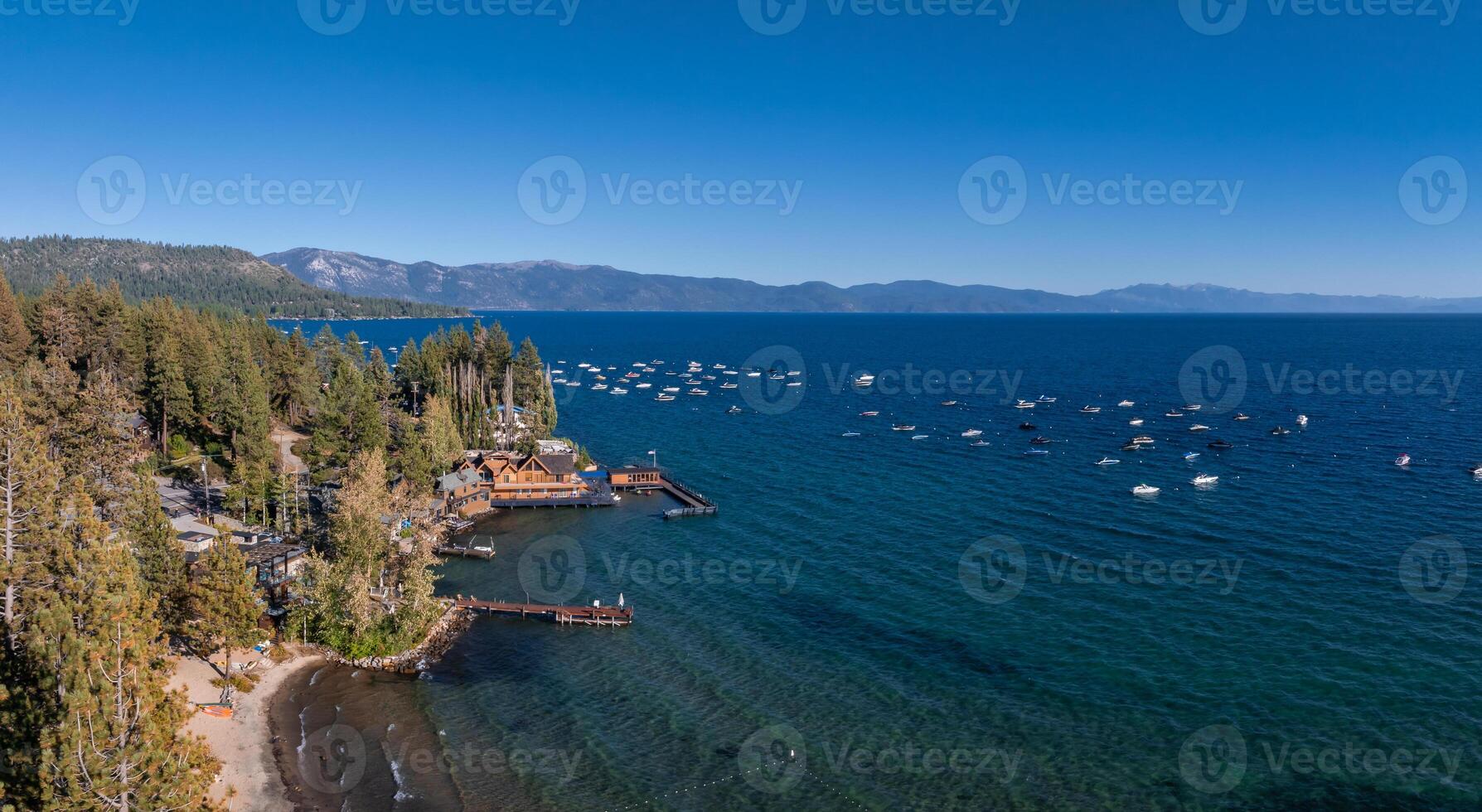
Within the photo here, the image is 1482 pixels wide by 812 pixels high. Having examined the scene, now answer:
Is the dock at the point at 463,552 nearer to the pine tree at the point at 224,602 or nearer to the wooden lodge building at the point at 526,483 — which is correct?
the wooden lodge building at the point at 526,483

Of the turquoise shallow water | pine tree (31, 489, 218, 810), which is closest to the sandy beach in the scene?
the turquoise shallow water

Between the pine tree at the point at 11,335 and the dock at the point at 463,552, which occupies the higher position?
the pine tree at the point at 11,335

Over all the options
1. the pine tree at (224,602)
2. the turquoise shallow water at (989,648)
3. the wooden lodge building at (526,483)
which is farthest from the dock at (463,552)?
the pine tree at (224,602)

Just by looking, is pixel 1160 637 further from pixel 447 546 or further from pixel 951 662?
pixel 447 546

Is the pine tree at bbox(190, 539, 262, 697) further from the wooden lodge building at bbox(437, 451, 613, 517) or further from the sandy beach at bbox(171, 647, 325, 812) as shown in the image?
the wooden lodge building at bbox(437, 451, 613, 517)

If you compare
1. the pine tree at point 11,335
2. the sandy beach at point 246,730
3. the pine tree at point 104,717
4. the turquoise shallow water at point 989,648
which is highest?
the pine tree at point 11,335

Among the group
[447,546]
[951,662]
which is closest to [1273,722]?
[951,662]

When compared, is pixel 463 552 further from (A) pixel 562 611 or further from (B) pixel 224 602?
(B) pixel 224 602
